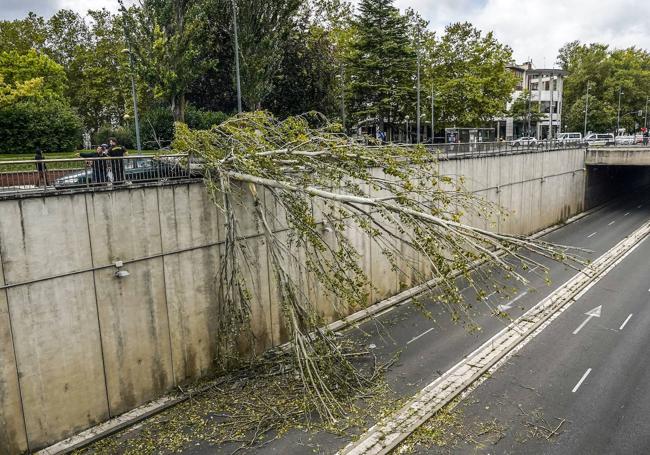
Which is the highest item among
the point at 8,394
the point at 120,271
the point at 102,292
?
the point at 120,271

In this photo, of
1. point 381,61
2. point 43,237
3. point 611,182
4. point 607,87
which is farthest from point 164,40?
point 607,87

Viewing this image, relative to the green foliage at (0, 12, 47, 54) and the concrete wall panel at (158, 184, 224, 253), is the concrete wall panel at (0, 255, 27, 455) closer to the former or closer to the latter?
the concrete wall panel at (158, 184, 224, 253)

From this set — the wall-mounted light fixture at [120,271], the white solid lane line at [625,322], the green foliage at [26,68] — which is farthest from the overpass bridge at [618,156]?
the green foliage at [26,68]

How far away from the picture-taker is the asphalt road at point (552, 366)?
1095 cm

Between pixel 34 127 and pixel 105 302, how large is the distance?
21.0 m

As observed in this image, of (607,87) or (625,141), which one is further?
(607,87)

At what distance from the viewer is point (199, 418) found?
12.1 meters

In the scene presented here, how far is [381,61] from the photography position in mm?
38938

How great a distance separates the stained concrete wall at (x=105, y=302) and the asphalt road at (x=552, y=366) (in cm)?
289

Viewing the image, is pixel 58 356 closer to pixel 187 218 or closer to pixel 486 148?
pixel 187 218

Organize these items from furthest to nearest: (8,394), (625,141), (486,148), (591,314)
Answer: (625,141)
(486,148)
(591,314)
(8,394)

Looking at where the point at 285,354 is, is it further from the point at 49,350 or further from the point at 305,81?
the point at 305,81

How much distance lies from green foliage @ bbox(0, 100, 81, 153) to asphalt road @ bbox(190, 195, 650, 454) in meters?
22.1

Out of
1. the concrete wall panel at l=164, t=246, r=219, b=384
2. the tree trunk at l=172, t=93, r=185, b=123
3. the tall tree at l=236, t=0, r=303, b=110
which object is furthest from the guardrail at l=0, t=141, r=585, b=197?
the tall tree at l=236, t=0, r=303, b=110
